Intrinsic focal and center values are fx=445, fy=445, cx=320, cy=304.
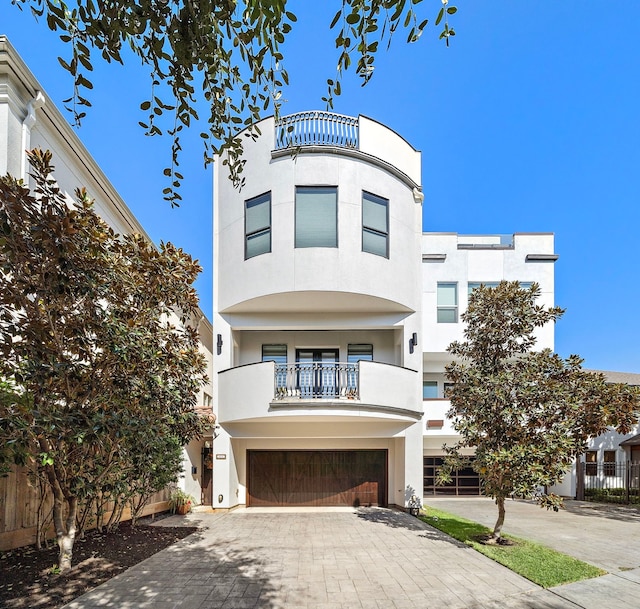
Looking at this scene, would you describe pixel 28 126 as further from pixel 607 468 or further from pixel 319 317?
pixel 607 468

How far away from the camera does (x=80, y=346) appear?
6473 mm

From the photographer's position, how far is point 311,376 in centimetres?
1382

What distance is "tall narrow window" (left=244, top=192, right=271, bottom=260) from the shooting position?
13.3 metres

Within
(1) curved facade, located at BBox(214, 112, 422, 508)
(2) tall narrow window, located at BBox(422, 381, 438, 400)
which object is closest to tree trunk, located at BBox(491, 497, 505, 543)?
(1) curved facade, located at BBox(214, 112, 422, 508)

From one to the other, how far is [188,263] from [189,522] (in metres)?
7.55

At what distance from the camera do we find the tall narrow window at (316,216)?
42.5ft

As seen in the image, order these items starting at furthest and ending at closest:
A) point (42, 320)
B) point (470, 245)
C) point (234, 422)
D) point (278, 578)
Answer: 1. point (470, 245)
2. point (234, 422)
3. point (278, 578)
4. point (42, 320)

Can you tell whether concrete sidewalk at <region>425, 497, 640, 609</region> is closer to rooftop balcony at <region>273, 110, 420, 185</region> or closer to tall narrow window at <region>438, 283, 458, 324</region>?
tall narrow window at <region>438, 283, 458, 324</region>

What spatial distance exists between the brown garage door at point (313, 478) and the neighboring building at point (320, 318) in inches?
1.3

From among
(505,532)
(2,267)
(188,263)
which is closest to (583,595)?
(505,532)

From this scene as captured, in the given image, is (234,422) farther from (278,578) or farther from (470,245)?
(470,245)

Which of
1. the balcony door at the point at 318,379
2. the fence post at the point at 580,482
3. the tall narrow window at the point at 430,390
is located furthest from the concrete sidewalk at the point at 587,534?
the balcony door at the point at 318,379

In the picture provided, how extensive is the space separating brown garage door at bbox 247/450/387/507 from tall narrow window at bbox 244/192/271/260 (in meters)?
6.66

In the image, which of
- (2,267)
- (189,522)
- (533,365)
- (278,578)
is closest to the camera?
(2,267)
